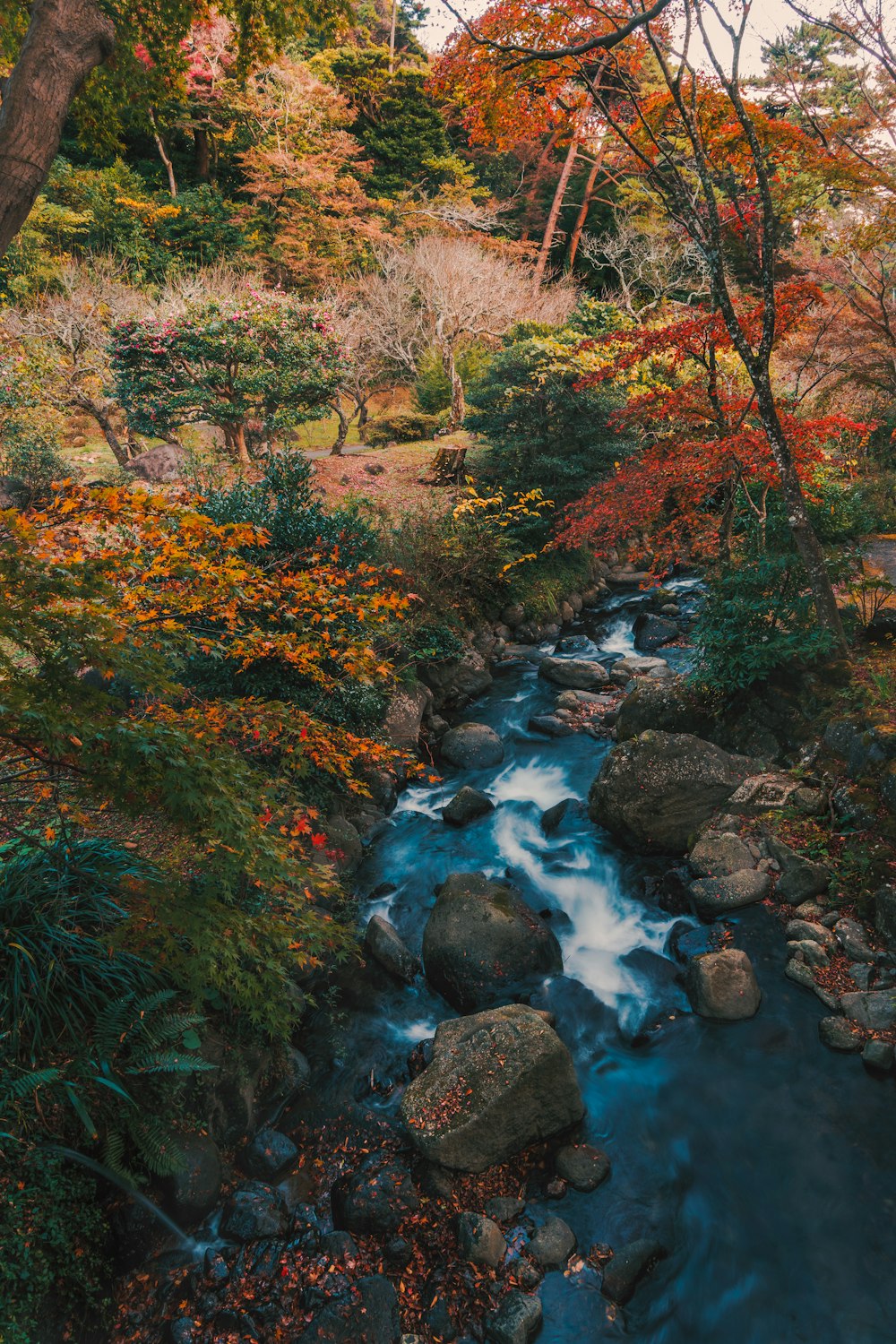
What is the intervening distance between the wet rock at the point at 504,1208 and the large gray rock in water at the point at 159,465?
14.8 metres

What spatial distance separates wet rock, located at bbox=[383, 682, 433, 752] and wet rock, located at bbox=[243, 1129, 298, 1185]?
4985 mm

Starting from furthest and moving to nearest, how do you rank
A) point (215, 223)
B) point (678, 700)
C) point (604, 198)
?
point (604, 198) < point (215, 223) < point (678, 700)

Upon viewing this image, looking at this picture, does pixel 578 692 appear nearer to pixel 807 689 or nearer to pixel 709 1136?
pixel 807 689

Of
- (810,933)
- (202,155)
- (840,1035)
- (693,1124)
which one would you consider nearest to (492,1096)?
(693,1124)

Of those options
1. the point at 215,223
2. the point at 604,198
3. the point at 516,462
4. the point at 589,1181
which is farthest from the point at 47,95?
the point at 604,198

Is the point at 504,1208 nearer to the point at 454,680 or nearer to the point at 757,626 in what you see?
the point at 757,626

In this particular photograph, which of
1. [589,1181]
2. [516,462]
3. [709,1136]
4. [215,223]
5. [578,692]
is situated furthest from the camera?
[215,223]

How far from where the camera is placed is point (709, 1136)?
481 cm

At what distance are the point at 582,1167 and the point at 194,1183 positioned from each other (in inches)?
101

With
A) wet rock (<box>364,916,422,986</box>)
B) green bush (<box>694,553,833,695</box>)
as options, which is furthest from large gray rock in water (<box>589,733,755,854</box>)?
wet rock (<box>364,916,422,986</box>)

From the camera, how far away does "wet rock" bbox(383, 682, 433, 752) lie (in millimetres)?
9367

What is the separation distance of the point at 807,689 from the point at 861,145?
342 inches

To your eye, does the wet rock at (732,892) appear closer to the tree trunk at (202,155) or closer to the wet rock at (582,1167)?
the wet rock at (582,1167)

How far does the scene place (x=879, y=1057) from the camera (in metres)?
4.84
